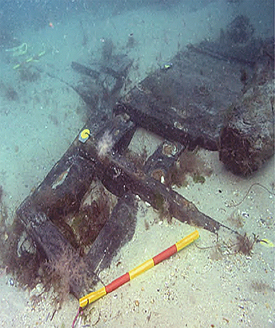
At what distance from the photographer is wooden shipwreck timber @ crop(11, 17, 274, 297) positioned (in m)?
3.84

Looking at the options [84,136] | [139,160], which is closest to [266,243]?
[139,160]

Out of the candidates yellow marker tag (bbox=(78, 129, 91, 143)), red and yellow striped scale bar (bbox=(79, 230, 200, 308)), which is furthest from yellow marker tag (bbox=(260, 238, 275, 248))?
yellow marker tag (bbox=(78, 129, 91, 143))

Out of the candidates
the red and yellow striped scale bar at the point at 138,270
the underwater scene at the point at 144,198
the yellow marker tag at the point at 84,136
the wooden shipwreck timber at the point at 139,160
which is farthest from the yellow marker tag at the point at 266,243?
the yellow marker tag at the point at 84,136

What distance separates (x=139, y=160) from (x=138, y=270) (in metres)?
2.75

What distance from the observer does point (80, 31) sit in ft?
43.5

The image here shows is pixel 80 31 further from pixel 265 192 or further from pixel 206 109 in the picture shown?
pixel 265 192

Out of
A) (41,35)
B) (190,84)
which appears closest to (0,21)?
(41,35)

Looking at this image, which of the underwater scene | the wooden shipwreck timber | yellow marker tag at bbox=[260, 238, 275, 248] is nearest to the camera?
the underwater scene

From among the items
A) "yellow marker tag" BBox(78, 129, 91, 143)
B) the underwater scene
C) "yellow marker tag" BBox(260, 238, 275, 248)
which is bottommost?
"yellow marker tag" BBox(260, 238, 275, 248)

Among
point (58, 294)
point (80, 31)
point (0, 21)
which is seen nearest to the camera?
point (58, 294)

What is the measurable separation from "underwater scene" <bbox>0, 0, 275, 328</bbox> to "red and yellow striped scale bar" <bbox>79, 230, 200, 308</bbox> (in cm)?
2

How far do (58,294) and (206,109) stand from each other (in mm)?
4852

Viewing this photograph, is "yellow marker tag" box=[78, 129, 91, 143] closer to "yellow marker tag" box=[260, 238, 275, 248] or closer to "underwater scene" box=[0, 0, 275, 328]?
"underwater scene" box=[0, 0, 275, 328]

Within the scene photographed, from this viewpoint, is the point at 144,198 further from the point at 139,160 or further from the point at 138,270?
the point at 139,160
